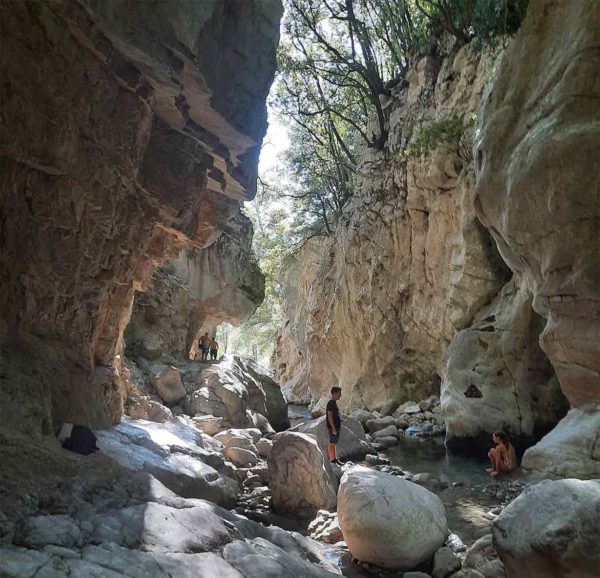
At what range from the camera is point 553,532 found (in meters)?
3.62

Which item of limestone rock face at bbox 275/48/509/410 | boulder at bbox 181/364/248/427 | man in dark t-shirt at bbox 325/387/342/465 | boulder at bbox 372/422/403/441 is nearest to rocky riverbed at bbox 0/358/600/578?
man in dark t-shirt at bbox 325/387/342/465

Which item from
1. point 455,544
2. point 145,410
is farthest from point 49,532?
point 145,410

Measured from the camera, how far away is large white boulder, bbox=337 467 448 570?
17.1ft

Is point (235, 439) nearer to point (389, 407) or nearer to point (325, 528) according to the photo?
point (325, 528)

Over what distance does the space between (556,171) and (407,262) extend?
11301mm

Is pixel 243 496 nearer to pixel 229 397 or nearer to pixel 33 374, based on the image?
pixel 33 374

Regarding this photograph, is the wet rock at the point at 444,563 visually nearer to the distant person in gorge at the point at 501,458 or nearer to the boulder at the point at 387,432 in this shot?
the distant person in gorge at the point at 501,458

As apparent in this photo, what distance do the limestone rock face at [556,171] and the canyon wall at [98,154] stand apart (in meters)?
4.54

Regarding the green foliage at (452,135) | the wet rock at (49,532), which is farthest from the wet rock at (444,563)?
the green foliage at (452,135)

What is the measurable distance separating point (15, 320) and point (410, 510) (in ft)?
15.9

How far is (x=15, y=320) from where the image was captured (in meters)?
5.36

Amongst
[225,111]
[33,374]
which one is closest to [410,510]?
[33,374]

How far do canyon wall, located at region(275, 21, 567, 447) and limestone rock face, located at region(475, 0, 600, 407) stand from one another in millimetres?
1737

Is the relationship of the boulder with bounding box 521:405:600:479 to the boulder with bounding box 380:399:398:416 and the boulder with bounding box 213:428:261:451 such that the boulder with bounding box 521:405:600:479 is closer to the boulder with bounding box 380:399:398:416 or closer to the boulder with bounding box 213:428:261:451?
the boulder with bounding box 213:428:261:451
